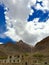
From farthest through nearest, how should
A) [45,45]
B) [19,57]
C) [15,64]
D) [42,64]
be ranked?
[45,45] < [19,57] < [42,64] < [15,64]

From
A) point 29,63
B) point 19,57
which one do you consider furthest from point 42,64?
point 19,57

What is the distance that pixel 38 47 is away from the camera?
192 meters

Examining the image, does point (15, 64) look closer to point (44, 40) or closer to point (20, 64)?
point (20, 64)

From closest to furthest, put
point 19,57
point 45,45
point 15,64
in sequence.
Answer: point 15,64
point 19,57
point 45,45

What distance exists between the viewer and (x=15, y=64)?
6725 centimetres

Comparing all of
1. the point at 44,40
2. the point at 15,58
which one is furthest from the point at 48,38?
the point at 15,58

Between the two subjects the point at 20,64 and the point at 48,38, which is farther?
the point at 48,38

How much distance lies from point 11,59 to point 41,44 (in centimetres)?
11187

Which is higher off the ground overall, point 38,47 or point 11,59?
point 38,47

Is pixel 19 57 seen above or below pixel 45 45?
below

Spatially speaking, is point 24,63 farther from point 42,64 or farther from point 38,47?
point 38,47

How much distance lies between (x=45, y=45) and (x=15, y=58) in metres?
110

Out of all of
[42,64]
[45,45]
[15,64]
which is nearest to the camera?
[15,64]

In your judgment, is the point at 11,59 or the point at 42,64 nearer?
the point at 42,64
